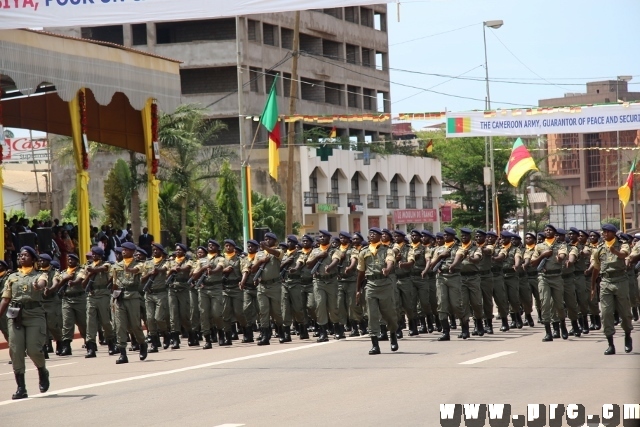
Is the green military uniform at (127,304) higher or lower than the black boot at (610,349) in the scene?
higher

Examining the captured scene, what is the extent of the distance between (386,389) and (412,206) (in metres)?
57.2

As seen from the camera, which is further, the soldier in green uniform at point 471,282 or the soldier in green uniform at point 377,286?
the soldier in green uniform at point 471,282

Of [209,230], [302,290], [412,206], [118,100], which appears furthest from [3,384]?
[412,206]

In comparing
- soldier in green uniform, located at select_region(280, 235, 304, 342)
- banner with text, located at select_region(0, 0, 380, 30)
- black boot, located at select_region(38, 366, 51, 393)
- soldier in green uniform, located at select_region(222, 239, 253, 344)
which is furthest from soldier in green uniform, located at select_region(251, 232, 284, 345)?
banner with text, located at select_region(0, 0, 380, 30)

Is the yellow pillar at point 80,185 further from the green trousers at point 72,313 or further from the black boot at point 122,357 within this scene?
the black boot at point 122,357

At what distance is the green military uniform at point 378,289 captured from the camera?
17.1m

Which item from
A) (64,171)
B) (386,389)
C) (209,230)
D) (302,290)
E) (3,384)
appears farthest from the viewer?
(64,171)

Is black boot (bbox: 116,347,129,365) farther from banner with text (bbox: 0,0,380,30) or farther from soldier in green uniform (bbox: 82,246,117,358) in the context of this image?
banner with text (bbox: 0,0,380,30)

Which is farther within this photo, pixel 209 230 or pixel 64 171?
pixel 64 171

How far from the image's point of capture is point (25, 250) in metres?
14.3

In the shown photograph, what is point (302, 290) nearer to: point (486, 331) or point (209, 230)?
point (486, 331)

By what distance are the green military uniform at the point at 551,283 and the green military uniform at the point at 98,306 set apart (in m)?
7.49

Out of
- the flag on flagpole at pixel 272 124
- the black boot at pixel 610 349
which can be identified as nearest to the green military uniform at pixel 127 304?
the black boot at pixel 610 349

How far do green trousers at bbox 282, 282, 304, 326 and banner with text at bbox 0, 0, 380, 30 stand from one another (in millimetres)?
8278
